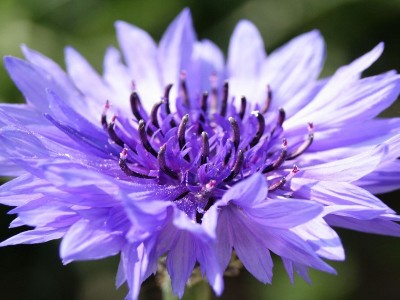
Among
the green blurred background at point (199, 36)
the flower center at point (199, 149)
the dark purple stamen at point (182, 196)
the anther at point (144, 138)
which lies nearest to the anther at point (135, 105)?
the flower center at point (199, 149)

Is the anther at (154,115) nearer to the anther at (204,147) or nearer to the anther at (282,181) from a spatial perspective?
the anther at (204,147)

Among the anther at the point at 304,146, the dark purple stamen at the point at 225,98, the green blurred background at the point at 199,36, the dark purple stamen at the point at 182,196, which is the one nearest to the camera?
the dark purple stamen at the point at 182,196

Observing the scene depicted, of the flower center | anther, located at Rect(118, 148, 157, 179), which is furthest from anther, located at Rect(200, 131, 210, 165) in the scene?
anther, located at Rect(118, 148, 157, 179)

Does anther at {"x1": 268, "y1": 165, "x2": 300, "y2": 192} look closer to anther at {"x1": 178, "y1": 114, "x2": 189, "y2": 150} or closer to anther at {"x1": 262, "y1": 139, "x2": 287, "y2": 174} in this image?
anther at {"x1": 262, "y1": 139, "x2": 287, "y2": 174}

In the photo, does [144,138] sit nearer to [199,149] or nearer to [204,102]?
[199,149]

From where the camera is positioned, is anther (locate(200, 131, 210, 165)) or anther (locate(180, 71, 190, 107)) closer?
anther (locate(200, 131, 210, 165))

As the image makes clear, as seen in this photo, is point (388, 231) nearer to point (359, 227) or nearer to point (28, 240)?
point (359, 227)

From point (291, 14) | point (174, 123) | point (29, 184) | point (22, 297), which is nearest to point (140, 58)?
point (174, 123)
